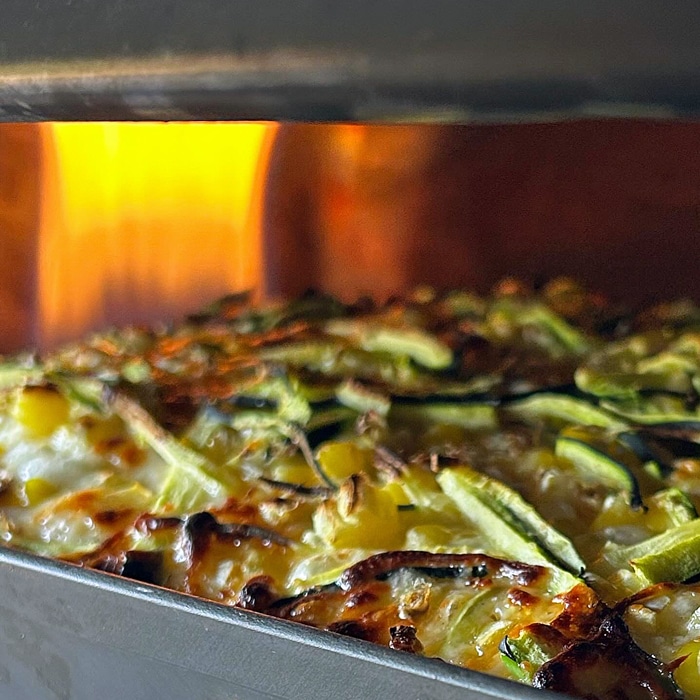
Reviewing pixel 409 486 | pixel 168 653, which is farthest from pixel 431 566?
pixel 168 653

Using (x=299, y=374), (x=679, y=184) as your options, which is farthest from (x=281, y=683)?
(x=679, y=184)

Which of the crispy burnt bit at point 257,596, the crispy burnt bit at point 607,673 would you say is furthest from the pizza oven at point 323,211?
the crispy burnt bit at point 607,673

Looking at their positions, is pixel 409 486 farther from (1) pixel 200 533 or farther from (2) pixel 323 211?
(2) pixel 323 211

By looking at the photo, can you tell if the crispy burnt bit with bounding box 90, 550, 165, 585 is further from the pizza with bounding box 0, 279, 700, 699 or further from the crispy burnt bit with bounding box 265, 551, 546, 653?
the crispy burnt bit with bounding box 265, 551, 546, 653

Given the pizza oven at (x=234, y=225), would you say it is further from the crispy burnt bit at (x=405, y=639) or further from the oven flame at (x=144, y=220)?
the crispy burnt bit at (x=405, y=639)

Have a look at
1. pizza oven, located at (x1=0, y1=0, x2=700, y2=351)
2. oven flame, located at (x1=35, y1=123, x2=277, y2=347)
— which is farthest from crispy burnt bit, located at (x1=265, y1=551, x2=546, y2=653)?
oven flame, located at (x1=35, y1=123, x2=277, y2=347)

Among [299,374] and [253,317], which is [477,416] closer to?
[299,374]
